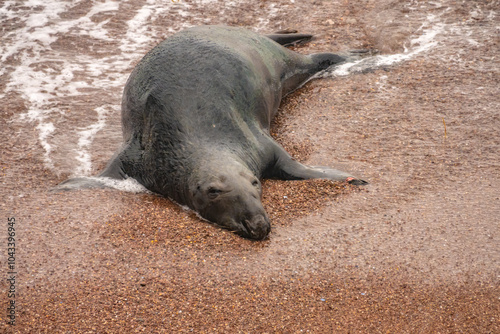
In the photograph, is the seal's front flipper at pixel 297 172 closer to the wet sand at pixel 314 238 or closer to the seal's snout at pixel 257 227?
the wet sand at pixel 314 238

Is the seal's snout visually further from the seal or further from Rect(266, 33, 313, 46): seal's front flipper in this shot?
Rect(266, 33, 313, 46): seal's front flipper

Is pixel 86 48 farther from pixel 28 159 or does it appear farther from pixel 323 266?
pixel 323 266

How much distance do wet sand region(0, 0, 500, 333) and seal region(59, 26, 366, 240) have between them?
18 centimetres

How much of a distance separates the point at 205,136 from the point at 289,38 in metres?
3.68

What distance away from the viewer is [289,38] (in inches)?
332

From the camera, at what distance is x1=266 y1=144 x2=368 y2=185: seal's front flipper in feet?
17.4

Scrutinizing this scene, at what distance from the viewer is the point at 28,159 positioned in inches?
238

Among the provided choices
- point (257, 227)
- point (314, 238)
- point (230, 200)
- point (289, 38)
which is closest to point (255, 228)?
point (257, 227)

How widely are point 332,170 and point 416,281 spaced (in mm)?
1705

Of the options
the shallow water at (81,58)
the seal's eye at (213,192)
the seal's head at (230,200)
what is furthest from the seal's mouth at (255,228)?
the shallow water at (81,58)

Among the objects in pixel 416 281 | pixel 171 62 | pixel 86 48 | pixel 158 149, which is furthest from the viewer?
pixel 86 48


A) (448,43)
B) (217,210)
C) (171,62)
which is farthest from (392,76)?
(217,210)

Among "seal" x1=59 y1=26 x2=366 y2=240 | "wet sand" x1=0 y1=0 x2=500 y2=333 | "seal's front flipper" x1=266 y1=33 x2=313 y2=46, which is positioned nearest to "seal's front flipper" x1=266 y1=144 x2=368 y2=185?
"seal" x1=59 y1=26 x2=366 y2=240

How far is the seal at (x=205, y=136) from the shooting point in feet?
15.5
